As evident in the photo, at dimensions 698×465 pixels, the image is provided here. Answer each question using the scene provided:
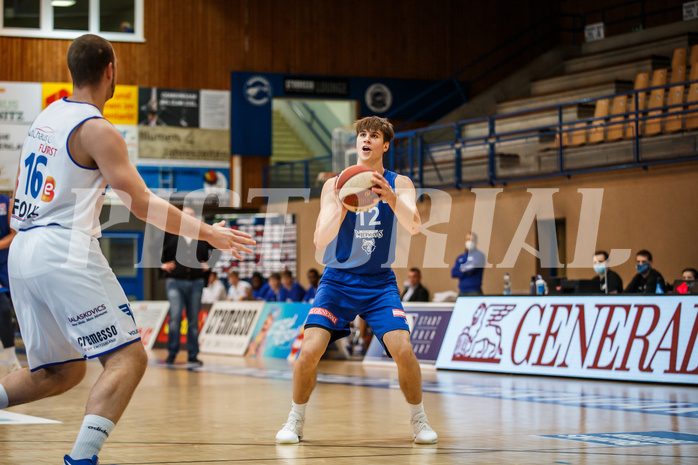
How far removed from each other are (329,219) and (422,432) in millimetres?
1478

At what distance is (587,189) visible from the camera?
53.4 ft

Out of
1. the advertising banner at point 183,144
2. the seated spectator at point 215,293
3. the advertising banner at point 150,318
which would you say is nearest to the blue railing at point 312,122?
the advertising banner at point 183,144

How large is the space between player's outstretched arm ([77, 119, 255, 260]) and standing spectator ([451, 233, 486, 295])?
38.2 feet

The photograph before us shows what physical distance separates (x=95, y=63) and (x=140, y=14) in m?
21.7

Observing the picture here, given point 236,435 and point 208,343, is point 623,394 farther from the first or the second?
point 208,343

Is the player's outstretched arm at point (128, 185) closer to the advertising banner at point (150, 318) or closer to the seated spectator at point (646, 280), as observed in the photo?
the seated spectator at point (646, 280)

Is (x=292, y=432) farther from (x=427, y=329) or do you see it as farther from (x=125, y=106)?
(x=125, y=106)

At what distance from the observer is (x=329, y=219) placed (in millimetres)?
5832

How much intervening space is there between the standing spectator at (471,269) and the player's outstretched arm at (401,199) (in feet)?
31.6

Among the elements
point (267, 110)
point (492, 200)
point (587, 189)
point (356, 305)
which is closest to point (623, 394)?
point (356, 305)

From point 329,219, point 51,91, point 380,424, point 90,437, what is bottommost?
point 380,424

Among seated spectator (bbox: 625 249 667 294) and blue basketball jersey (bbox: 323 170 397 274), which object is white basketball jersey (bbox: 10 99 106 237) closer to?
blue basketball jersey (bbox: 323 170 397 274)

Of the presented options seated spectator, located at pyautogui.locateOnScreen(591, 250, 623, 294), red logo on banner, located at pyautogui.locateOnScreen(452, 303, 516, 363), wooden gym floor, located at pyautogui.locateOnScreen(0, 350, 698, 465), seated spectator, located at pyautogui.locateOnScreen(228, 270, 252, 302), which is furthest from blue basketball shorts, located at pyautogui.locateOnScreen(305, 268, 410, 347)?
seated spectator, located at pyautogui.locateOnScreen(228, 270, 252, 302)

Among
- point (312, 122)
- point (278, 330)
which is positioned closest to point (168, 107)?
point (312, 122)
